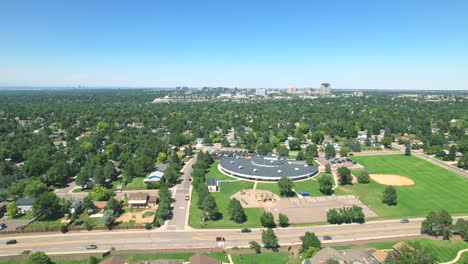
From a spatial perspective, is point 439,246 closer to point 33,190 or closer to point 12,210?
point 12,210

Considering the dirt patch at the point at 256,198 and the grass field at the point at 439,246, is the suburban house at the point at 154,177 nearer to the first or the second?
the dirt patch at the point at 256,198

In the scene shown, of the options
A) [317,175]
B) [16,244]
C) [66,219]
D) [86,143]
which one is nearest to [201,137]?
[86,143]

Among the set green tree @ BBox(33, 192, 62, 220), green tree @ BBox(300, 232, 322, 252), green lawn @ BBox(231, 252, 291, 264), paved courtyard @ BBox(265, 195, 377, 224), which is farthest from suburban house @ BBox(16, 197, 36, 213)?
green tree @ BBox(300, 232, 322, 252)

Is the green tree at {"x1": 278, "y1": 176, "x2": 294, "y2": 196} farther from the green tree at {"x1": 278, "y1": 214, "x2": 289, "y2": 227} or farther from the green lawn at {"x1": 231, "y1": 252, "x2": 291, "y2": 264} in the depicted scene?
the green lawn at {"x1": 231, "y1": 252, "x2": 291, "y2": 264}

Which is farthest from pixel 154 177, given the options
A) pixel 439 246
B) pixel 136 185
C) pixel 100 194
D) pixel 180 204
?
pixel 439 246

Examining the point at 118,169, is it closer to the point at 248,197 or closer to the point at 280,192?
the point at 248,197
